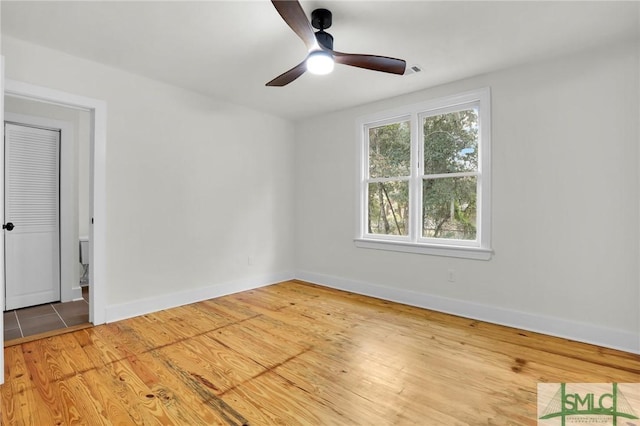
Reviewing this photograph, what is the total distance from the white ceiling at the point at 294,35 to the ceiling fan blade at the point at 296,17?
0.26 metres

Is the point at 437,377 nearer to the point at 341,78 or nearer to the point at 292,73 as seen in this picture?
the point at 292,73

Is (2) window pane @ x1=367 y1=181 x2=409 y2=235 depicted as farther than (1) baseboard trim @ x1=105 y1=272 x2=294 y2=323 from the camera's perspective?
Yes

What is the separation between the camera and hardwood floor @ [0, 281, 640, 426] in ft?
5.67

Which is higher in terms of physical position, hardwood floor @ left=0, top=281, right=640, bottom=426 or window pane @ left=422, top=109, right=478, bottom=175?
window pane @ left=422, top=109, right=478, bottom=175

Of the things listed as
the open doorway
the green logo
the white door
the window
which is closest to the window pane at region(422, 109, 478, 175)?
the window

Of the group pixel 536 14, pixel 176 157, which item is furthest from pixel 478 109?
pixel 176 157

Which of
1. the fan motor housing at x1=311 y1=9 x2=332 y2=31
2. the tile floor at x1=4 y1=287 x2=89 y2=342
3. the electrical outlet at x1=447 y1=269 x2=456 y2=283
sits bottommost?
the tile floor at x1=4 y1=287 x2=89 y2=342

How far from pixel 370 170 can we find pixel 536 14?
2.34m

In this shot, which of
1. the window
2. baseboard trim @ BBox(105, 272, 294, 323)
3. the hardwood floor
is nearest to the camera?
the hardwood floor

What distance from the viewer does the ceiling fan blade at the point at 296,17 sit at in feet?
5.33

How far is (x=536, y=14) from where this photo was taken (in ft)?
7.16

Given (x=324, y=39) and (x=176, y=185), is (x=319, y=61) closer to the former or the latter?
(x=324, y=39)

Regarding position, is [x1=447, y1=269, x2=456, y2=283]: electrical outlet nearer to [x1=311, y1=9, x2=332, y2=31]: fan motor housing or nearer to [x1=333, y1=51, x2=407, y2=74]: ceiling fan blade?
[x1=333, y1=51, x2=407, y2=74]: ceiling fan blade

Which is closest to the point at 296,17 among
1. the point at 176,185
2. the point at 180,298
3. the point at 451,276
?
the point at 176,185
